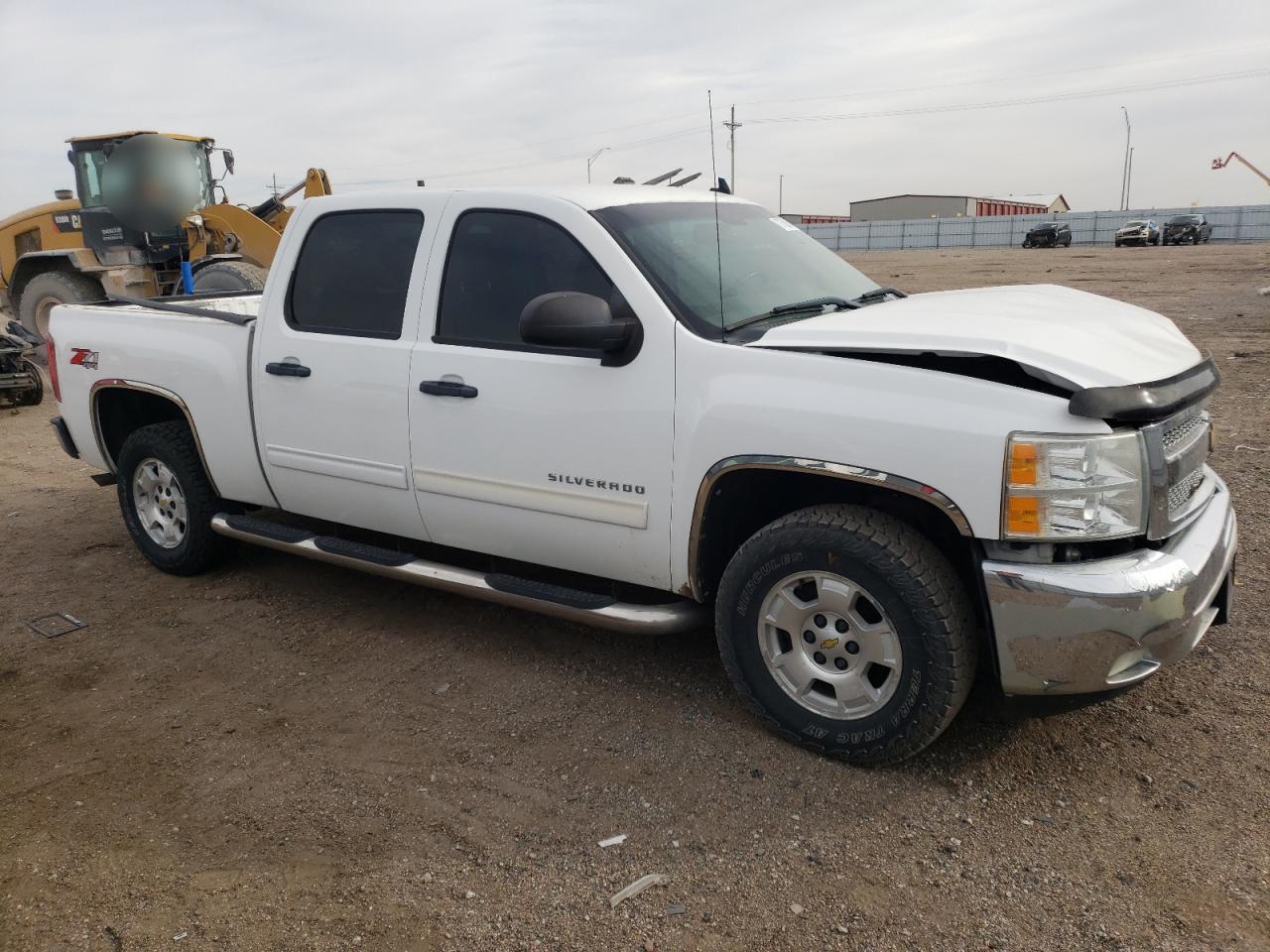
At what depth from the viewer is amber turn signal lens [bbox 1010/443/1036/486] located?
2834 millimetres

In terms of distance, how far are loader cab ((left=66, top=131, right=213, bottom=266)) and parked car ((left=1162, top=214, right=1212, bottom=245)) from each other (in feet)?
138

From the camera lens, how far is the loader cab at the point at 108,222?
13.4 metres

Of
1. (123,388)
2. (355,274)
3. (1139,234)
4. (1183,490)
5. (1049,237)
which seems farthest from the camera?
(1049,237)

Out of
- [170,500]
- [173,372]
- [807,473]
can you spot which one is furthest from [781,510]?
[170,500]

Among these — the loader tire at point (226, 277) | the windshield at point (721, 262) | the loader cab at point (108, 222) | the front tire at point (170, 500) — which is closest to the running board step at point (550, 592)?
the windshield at point (721, 262)

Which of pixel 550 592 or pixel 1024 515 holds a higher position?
pixel 1024 515

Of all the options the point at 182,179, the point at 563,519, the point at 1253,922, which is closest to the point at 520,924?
the point at 563,519

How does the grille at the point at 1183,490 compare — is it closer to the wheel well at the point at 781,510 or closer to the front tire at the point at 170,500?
the wheel well at the point at 781,510

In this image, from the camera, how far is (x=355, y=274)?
4.37 metres

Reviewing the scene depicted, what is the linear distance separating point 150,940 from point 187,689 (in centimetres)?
163

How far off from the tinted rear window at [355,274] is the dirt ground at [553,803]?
1.43 metres

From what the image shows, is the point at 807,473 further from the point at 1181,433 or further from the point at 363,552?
the point at 363,552

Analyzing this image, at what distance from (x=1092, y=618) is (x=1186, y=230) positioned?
47.4 meters

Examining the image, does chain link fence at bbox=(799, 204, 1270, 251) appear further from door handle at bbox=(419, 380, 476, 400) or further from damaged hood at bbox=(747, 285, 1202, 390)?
door handle at bbox=(419, 380, 476, 400)
